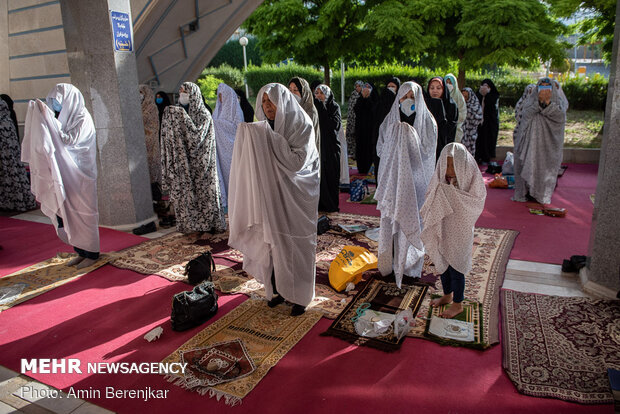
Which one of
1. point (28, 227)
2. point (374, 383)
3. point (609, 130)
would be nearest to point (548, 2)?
point (609, 130)

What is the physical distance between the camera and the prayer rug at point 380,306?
3.26 meters

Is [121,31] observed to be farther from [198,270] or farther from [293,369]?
[293,369]

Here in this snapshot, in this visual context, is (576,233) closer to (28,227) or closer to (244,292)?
(244,292)

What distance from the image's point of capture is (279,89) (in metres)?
3.40

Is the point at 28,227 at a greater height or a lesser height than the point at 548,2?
lesser

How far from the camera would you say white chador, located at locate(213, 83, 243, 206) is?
5949mm

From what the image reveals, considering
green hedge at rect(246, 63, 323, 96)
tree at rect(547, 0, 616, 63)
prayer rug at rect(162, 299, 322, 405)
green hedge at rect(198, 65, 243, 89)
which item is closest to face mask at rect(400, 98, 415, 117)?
prayer rug at rect(162, 299, 322, 405)

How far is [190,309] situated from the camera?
138 inches

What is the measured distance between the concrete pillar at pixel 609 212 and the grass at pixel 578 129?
23.8 ft

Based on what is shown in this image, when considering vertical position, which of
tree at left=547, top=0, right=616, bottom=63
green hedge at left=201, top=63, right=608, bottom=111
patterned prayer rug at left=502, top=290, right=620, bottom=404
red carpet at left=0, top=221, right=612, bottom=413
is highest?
tree at left=547, top=0, right=616, bottom=63

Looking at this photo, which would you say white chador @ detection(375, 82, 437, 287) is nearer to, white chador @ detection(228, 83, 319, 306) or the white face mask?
white chador @ detection(228, 83, 319, 306)

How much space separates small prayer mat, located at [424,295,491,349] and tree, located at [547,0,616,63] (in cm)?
807

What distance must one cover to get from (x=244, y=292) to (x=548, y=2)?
34.9 feet

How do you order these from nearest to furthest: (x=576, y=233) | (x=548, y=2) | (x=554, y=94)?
(x=576, y=233) < (x=554, y=94) < (x=548, y=2)
